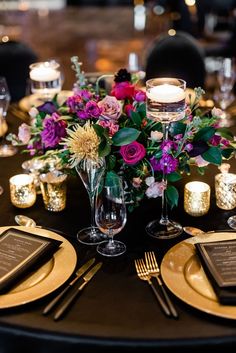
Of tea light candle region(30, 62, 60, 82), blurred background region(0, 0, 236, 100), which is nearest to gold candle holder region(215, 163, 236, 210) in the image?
tea light candle region(30, 62, 60, 82)

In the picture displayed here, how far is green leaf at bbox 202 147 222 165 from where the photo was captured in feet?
4.97

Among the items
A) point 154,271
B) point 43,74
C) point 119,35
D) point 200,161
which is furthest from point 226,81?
point 119,35

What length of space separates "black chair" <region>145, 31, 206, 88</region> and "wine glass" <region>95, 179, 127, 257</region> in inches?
76.1

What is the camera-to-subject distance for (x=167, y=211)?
1.63m

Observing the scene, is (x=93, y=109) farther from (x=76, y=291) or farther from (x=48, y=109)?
(x=76, y=291)

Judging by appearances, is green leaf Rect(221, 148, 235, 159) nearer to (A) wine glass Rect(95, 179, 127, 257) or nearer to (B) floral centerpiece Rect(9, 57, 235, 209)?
(B) floral centerpiece Rect(9, 57, 235, 209)

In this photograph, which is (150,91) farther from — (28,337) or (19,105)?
(19,105)

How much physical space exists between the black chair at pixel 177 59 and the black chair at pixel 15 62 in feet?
2.18

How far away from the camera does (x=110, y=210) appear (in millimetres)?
1354

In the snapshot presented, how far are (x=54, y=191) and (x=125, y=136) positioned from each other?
293 millimetres

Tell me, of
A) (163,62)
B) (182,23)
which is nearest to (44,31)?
(182,23)

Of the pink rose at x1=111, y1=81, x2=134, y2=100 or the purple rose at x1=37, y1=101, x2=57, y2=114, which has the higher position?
the pink rose at x1=111, y1=81, x2=134, y2=100

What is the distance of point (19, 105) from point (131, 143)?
1255 mm

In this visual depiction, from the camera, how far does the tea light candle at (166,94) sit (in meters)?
1.45
